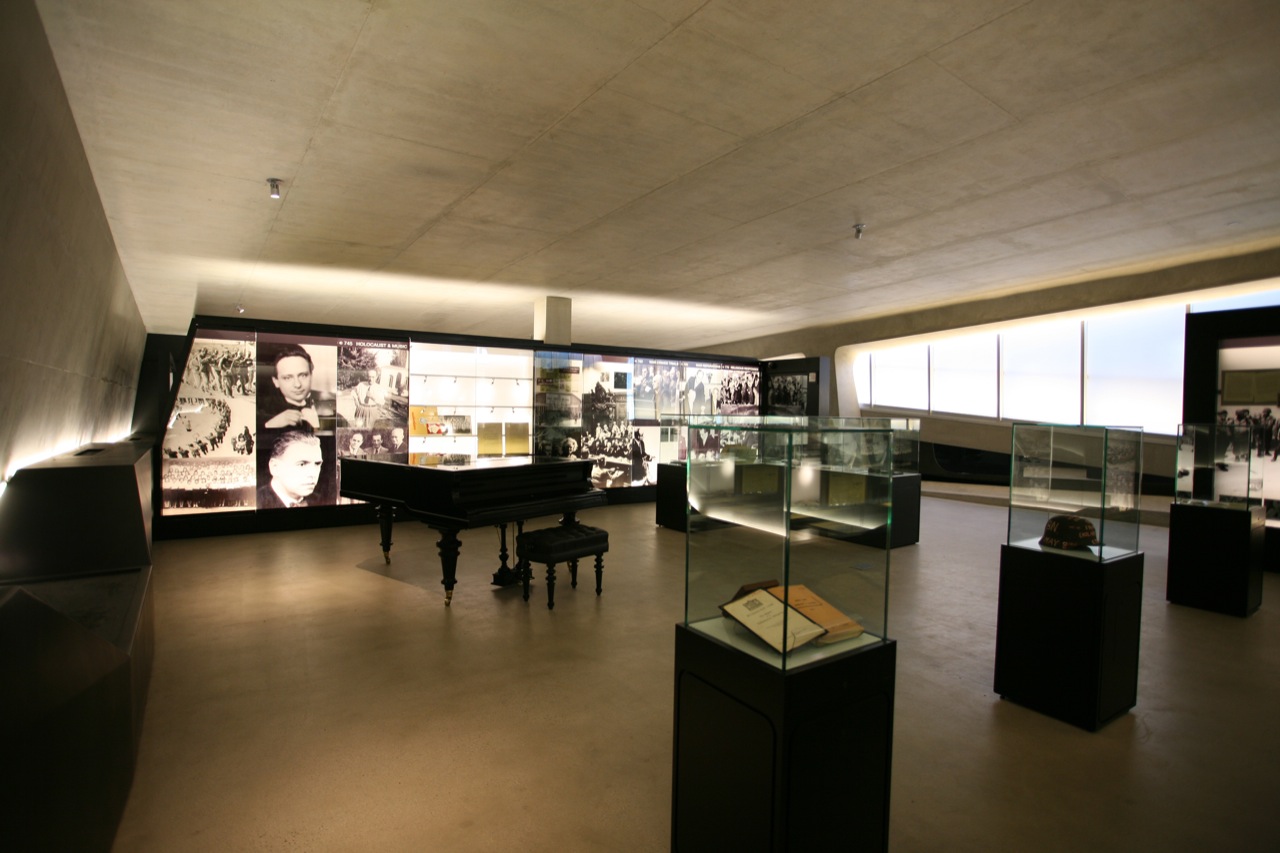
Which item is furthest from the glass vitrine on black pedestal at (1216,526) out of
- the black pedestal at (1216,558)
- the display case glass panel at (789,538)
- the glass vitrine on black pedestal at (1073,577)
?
the display case glass panel at (789,538)

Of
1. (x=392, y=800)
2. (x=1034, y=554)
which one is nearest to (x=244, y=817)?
(x=392, y=800)

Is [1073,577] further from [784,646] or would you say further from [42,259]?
[42,259]

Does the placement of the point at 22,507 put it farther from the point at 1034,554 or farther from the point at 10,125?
the point at 1034,554

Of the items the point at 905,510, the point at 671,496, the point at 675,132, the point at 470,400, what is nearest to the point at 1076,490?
the point at 675,132

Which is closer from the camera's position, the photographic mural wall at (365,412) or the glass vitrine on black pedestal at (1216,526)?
the glass vitrine on black pedestal at (1216,526)

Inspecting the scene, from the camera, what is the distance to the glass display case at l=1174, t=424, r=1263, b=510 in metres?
5.61

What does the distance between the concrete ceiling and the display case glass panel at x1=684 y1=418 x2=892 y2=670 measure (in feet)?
8.40

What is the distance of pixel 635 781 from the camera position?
8.63 ft

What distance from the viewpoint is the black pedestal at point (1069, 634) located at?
3.07 m

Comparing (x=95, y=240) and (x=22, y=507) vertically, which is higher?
(x=95, y=240)

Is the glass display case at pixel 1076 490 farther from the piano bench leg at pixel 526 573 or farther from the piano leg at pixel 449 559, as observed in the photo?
the piano leg at pixel 449 559

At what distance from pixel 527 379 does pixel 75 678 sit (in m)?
7.97

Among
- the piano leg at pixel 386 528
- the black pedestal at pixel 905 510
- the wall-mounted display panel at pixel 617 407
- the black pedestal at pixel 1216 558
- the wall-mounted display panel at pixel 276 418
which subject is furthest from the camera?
the wall-mounted display panel at pixel 617 407

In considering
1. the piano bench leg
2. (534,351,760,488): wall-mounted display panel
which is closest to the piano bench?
the piano bench leg
